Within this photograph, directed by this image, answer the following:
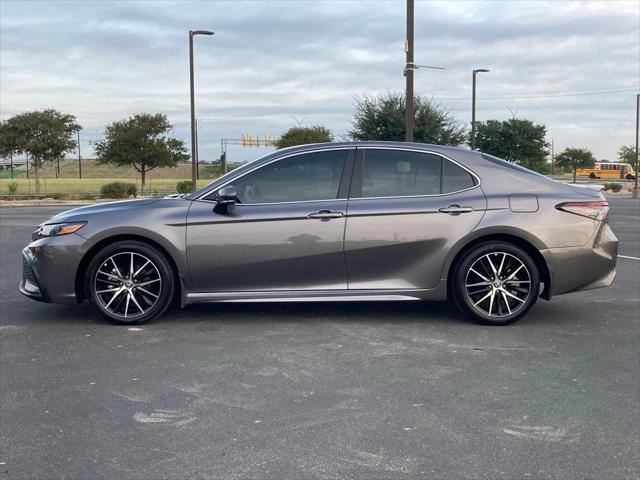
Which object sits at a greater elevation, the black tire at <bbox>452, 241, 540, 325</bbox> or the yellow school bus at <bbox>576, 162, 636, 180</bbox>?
the yellow school bus at <bbox>576, 162, 636, 180</bbox>

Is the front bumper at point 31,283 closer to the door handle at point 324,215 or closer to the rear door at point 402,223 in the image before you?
the door handle at point 324,215

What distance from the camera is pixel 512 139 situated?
4462cm

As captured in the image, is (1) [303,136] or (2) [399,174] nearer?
(2) [399,174]

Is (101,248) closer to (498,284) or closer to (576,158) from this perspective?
(498,284)

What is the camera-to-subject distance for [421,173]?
6238 millimetres

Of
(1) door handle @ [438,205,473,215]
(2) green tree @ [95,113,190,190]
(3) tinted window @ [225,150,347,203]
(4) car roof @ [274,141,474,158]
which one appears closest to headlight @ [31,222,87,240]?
(3) tinted window @ [225,150,347,203]

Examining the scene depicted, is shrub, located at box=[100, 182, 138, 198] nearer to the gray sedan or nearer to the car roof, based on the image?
the gray sedan

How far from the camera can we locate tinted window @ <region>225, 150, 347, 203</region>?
20.1 ft

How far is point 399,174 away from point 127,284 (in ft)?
8.57

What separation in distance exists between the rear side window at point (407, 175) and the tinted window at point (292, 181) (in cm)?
28

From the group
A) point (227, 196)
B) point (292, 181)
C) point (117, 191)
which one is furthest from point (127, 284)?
point (117, 191)

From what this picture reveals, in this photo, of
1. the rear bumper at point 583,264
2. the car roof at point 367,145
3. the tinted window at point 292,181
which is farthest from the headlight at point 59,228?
the rear bumper at point 583,264

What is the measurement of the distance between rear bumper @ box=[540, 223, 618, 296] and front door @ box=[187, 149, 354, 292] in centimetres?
188

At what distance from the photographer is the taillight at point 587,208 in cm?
615
